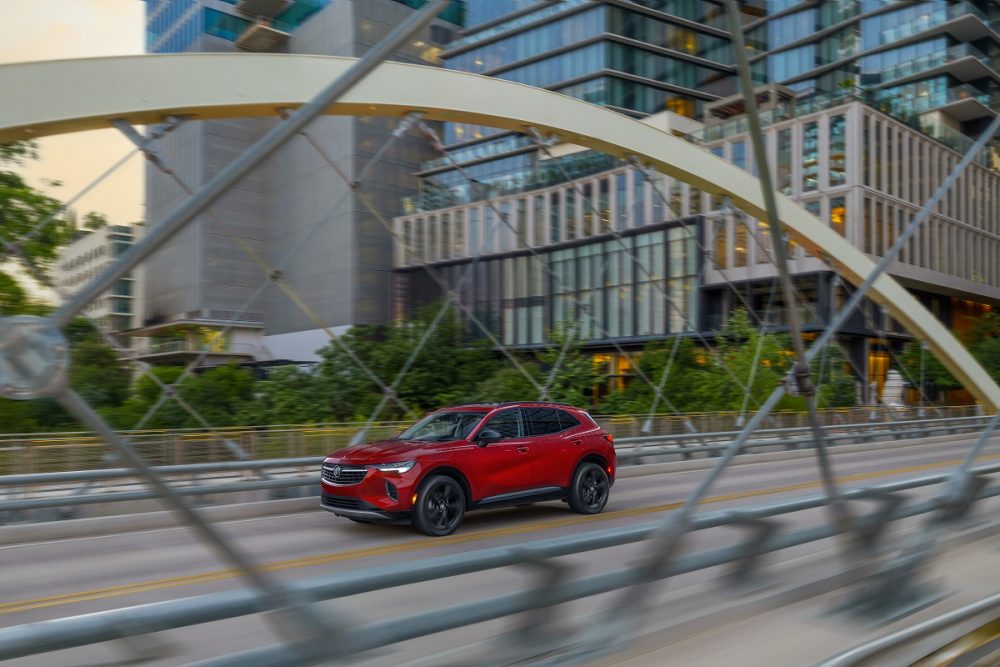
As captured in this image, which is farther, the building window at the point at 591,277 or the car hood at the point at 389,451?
the building window at the point at 591,277

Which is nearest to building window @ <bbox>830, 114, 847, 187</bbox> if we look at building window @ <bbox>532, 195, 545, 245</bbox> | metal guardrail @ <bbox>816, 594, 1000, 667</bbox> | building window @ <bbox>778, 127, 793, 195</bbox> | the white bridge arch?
building window @ <bbox>778, 127, 793, 195</bbox>

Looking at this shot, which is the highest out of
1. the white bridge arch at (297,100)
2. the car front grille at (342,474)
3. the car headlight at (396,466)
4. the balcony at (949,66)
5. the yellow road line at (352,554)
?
the balcony at (949,66)

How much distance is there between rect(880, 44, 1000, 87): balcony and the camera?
7331 centimetres

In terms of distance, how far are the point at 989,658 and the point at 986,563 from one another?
201cm

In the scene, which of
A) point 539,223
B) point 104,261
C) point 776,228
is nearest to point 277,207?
point 104,261

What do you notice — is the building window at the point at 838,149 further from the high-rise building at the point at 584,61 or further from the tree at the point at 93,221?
the tree at the point at 93,221

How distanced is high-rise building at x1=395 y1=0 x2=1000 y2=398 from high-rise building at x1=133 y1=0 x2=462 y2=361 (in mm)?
3624

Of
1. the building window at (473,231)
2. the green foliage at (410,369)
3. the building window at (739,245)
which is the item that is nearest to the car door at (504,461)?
the green foliage at (410,369)

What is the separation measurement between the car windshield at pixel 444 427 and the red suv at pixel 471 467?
0.05 ft

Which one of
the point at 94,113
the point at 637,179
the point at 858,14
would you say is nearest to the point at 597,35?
the point at 637,179

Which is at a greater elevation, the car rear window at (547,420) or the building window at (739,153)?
the building window at (739,153)

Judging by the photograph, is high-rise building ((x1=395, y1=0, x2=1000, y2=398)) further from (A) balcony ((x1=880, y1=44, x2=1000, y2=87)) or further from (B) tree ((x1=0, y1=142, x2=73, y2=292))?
(B) tree ((x1=0, y1=142, x2=73, y2=292))

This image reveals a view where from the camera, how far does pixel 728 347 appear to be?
1670 inches

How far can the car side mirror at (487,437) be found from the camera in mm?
11883
